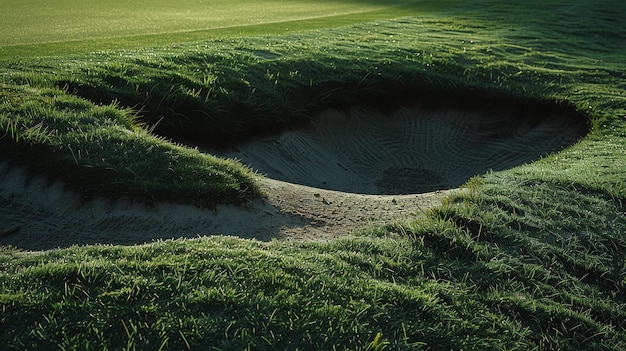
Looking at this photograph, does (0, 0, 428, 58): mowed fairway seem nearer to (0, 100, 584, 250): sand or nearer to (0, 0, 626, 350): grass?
Answer: (0, 0, 626, 350): grass

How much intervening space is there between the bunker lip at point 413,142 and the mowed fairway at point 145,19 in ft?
13.7

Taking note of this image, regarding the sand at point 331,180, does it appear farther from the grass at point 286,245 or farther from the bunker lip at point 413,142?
the grass at point 286,245

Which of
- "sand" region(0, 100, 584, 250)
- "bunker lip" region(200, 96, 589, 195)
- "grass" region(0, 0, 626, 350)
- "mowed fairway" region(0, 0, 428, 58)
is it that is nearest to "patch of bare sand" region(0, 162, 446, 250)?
"sand" region(0, 100, 584, 250)

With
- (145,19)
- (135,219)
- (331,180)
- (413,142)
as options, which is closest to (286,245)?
(135,219)

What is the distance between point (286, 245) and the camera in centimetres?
554

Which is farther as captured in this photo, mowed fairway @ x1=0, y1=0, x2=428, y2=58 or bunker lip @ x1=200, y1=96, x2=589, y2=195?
mowed fairway @ x1=0, y1=0, x2=428, y2=58

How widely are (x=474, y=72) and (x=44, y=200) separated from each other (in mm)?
8554

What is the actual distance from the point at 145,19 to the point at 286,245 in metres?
12.2

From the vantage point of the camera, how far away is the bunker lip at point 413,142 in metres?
9.50

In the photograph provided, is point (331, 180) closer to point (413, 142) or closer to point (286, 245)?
point (413, 142)

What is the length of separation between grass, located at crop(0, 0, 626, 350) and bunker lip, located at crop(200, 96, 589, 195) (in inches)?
11.1

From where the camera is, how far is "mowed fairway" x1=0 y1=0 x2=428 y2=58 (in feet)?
40.9

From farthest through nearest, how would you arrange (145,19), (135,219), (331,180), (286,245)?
A: (145,19) → (331,180) → (135,219) → (286,245)

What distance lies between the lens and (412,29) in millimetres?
16828
